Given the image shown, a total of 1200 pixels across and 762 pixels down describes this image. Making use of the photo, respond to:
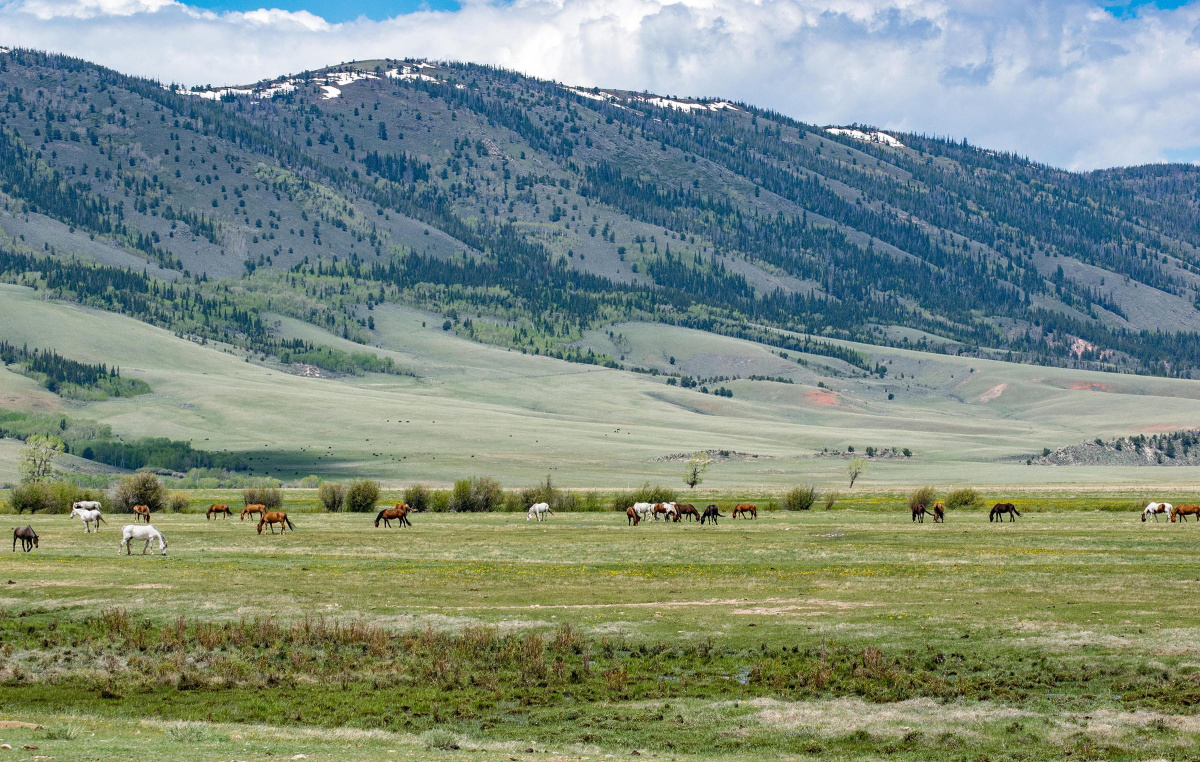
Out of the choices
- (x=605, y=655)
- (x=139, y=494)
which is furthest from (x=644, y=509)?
(x=605, y=655)

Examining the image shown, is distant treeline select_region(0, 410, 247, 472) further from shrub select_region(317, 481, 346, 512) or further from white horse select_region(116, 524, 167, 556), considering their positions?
white horse select_region(116, 524, 167, 556)

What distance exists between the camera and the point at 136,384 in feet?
604

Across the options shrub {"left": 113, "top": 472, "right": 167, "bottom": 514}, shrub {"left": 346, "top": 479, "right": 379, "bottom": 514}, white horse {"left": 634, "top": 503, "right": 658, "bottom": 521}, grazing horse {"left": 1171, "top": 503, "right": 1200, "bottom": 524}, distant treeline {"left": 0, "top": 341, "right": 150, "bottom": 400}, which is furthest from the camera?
distant treeline {"left": 0, "top": 341, "right": 150, "bottom": 400}

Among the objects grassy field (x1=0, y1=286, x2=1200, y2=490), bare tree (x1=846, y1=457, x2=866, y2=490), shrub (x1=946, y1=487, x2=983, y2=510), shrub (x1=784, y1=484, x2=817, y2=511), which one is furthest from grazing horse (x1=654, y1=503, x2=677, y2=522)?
bare tree (x1=846, y1=457, x2=866, y2=490)

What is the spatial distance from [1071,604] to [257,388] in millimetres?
174350

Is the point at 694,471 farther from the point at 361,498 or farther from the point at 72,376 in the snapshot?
the point at 72,376

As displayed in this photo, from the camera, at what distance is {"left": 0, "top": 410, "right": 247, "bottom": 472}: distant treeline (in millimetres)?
134125

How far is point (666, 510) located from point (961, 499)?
23.6 metres

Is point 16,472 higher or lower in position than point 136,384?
lower

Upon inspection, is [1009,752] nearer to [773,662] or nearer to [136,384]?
[773,662]

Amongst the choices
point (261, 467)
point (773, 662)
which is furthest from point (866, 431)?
point (773, 662)

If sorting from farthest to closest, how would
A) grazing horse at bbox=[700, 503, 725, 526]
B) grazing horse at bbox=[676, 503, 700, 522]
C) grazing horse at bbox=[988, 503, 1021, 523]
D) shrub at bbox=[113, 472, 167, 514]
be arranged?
shrub at bbox=[113, 472, 167, 514], grazing horse at bbox=[676, 503, 700, 522], grazing horse at bbox=[700, 503, 725, 526], grazing horse at bbox=[988, 503, 1021, 523]

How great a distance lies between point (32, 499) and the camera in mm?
67375

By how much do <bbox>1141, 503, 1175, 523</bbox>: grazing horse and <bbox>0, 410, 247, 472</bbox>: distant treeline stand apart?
104 m
